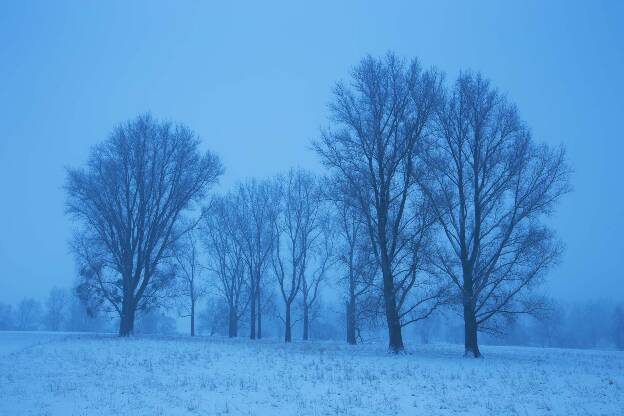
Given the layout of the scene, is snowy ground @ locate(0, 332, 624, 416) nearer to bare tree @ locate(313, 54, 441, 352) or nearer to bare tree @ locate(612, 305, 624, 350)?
bare tree @ locate(313, 54, 441, 352)

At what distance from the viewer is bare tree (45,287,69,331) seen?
340ft

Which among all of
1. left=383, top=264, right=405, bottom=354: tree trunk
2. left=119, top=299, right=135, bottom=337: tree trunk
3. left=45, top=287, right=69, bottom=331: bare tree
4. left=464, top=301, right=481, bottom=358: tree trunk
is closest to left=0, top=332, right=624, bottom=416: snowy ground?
left=383, top=264, right=405, bottom=354: tree trunk

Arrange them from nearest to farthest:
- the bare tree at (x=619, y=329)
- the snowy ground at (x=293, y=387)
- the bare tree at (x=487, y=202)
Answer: the snowy ground at (x=293, y=387) → the bare tree at (x=487, y=202) → the bare tree at (x=619, y=329)

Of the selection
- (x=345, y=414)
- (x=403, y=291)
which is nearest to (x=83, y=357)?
(x=345, y=414)

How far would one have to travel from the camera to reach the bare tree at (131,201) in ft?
102

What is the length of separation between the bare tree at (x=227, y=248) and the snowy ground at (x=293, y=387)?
23.9 meters

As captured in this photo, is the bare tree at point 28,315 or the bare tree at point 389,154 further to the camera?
the bare tree at point 28,315

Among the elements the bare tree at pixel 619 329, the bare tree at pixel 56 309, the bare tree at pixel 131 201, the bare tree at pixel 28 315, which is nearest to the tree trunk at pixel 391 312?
the bare tree at pixel 131 201

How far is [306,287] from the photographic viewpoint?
4047 centimetres

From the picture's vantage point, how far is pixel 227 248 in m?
42.7

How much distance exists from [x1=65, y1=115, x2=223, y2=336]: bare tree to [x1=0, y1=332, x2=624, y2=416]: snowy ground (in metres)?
13.7

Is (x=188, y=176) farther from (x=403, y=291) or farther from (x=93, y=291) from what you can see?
(x=403, y=291)

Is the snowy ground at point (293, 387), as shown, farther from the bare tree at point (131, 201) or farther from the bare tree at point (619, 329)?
the bare tree at point (619, 329)

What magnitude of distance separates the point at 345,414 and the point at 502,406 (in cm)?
359
